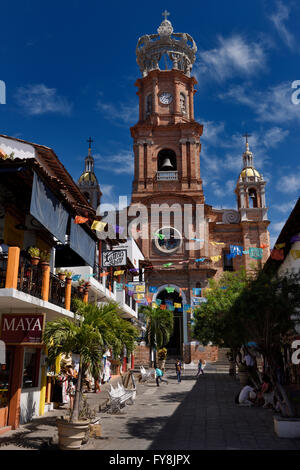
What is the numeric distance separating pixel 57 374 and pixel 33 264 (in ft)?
17.7

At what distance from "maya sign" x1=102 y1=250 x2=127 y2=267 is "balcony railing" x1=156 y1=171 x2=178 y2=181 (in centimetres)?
1850

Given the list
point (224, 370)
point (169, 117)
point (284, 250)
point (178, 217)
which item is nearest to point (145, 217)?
point (178, 217)

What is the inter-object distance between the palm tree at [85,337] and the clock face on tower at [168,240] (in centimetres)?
2777

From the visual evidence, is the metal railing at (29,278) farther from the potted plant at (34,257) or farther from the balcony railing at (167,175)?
the balcony railing at (167,175)

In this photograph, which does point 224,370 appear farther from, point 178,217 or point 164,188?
point 164,188

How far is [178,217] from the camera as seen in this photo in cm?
3856

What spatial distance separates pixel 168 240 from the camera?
38.9 meters

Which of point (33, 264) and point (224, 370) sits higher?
point (33, 264)

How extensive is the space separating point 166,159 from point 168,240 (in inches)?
318

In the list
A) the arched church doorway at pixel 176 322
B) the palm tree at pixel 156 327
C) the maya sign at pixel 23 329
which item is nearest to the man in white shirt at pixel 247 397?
the maya sign at pixel 23 329

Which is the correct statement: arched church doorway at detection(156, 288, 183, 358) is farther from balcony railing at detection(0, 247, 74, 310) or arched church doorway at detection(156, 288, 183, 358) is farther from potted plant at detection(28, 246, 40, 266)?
potted plant at detection(28, 246, 40, 266)

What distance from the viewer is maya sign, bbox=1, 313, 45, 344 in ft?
38.0

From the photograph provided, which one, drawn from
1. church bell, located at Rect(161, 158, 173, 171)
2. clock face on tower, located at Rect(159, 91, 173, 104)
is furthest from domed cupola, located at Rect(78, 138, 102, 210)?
clock face on tower, located at Rect(159, 91, 173, 104)

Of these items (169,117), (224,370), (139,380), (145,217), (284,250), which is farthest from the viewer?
(169,117)
